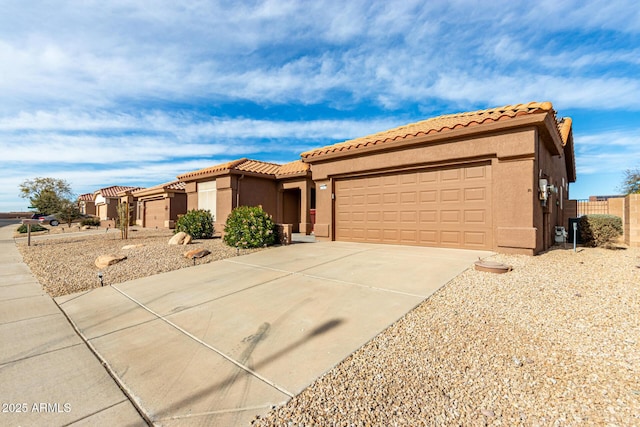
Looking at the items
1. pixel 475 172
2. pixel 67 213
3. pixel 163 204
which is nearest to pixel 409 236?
pixel 475 172

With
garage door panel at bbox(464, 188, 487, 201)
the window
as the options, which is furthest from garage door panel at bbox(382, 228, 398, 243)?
the window

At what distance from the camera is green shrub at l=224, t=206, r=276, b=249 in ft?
31.2

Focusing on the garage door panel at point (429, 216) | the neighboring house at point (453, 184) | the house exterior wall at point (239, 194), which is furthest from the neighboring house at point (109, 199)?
the garage door panel at point (429, 216)

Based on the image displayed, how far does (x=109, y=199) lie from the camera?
31.3 metres

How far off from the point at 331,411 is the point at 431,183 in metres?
7.82

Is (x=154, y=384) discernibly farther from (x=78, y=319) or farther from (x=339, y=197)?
(x=339, y=197)

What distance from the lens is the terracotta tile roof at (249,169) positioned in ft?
48.9

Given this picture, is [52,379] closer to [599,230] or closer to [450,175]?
[450,175]

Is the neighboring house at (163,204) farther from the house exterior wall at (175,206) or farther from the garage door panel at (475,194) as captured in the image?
the garage door panel at (475,194)

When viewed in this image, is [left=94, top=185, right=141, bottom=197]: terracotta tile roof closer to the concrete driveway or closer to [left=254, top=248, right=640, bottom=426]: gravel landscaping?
the concrete driveway

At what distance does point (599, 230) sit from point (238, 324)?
11539 mm

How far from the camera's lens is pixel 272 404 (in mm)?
2289

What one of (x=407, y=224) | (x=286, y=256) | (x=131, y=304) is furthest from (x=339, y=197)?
(x=131, y=304)

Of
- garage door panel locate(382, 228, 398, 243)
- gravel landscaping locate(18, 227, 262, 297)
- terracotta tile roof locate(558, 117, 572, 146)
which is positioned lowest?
gravel landscaping locate(18, 227, 262, 297)
